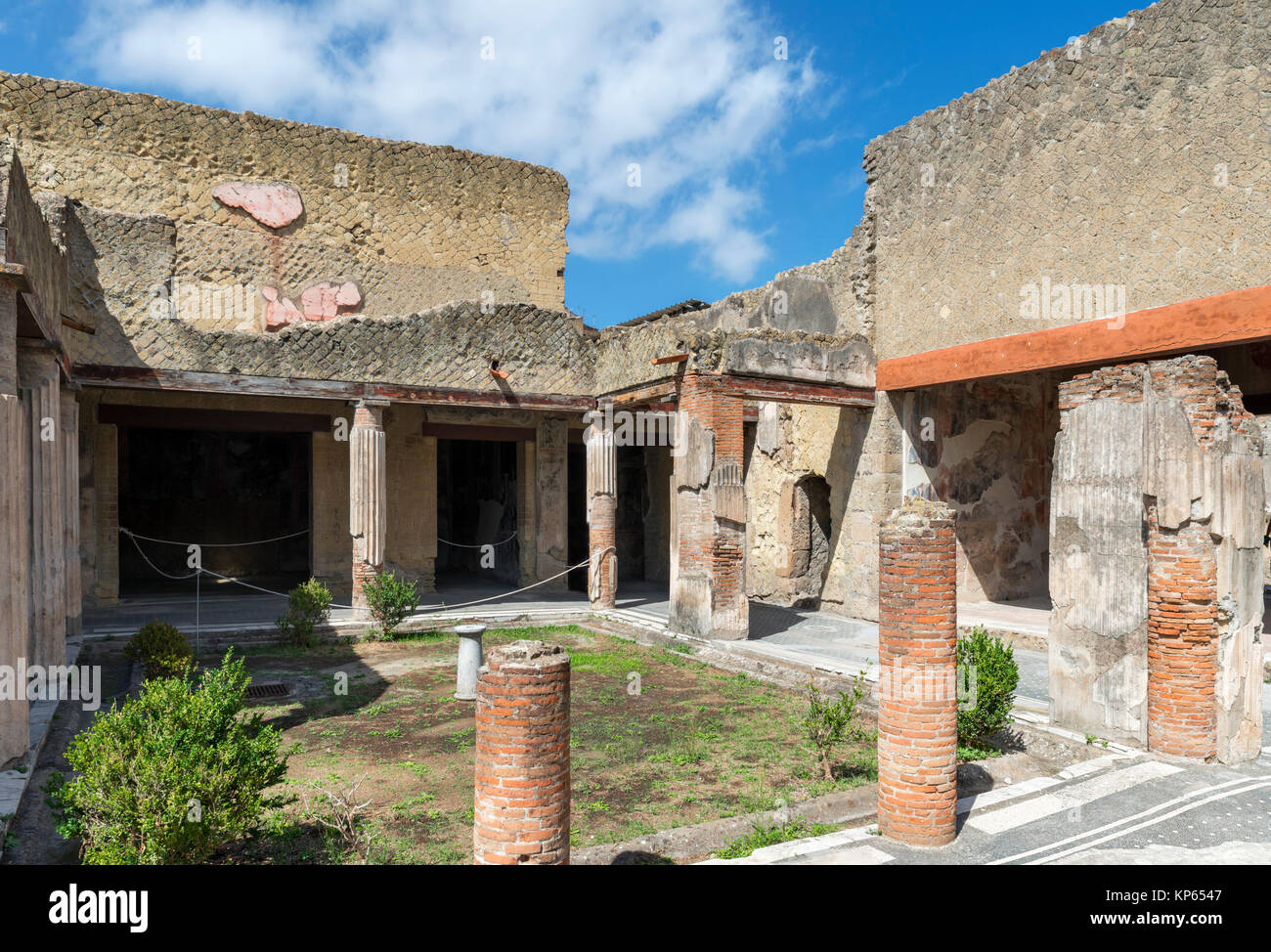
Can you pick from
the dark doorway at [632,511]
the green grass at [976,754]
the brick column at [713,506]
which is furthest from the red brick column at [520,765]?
the dark doorway at [632,511]

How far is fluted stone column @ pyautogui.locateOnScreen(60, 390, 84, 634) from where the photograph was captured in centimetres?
1027

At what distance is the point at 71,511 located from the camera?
10414 millimetres

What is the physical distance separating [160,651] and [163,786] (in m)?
4.95

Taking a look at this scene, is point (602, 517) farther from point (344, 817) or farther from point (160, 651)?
point (344, 817)

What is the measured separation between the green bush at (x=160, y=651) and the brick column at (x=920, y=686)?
6.45 meters

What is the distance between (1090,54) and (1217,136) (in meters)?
1.87

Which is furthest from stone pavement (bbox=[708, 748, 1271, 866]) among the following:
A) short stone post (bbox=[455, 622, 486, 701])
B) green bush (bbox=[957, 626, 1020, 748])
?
short stone post (bbox=[455, 622, 486, 701])

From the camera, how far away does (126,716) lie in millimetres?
4320

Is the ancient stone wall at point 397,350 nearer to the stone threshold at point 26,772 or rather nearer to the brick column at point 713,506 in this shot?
the brick column at point 713,506

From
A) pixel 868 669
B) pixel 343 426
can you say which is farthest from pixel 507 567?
pixel 868 669

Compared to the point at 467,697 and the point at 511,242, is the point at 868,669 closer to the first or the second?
the point at 467,697

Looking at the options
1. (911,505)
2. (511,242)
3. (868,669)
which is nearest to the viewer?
(911,505)

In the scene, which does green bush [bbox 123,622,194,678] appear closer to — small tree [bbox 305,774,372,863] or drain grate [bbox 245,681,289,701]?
drain grate [bbox 245,681,289,701]

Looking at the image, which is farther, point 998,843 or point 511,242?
point 511,242
